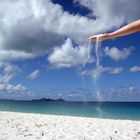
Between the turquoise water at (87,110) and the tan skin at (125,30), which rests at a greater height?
the turquoise water at (87,110)

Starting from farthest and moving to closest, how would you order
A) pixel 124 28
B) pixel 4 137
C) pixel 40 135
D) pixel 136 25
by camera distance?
1. pixel 40 135
2. pixel 4 137
3. pixel 124 28
4. pixel 136 25

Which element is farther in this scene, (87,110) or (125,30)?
(87,110)

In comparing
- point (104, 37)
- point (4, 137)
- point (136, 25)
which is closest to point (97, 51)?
point (104, 37)

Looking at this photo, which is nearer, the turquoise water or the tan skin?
the tan skin

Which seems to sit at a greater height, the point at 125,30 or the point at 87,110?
the point at 87,110

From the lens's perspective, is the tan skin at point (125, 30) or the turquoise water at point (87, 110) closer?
the tan skin at point (125, 30)

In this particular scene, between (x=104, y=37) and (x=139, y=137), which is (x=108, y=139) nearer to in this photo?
(x=139, y=137)

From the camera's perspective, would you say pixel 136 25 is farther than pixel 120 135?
No

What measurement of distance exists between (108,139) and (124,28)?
10.1 m

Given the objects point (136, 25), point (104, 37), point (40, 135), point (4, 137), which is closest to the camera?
point (136, 25)

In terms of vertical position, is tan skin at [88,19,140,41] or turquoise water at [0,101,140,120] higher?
turquoise water at [0,101,140,120]

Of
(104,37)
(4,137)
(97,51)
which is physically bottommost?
(4,137)

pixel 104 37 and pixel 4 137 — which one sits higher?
pixel 104 37

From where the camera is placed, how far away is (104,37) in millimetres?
1489
